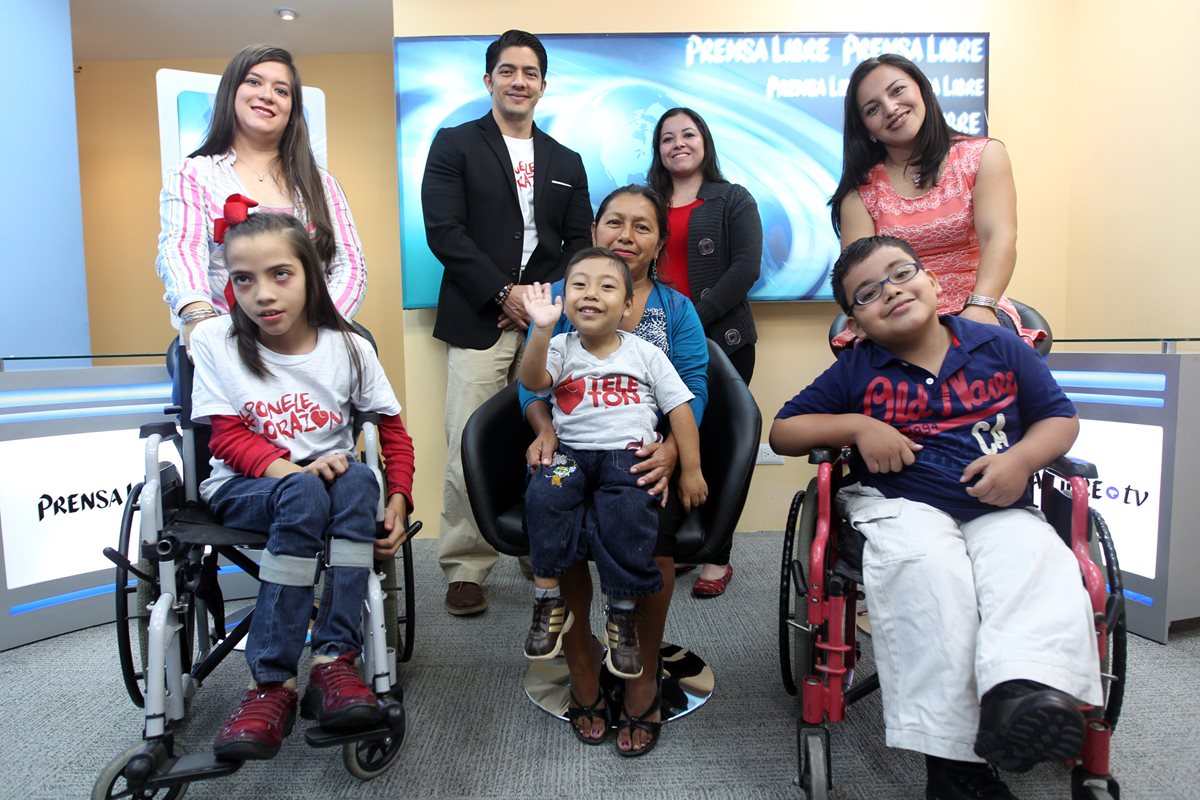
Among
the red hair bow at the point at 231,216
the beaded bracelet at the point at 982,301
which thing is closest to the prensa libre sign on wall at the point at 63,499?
the red hair bow at the point at 231,216

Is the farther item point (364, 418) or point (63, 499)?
point (63, 499)

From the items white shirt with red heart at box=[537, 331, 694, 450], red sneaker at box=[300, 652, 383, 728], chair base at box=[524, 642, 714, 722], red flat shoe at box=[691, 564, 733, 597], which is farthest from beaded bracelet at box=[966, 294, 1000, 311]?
red sneaker at box=[300, 652, 383, 728]

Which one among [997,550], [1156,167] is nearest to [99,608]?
[997,550]

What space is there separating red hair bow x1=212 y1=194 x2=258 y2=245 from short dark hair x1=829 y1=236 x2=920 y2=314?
133cm

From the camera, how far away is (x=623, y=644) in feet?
4.62

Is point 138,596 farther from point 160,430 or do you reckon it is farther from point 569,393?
point 569,393

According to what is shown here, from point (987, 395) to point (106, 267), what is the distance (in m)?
5.59

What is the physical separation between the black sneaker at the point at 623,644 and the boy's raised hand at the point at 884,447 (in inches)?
22.2

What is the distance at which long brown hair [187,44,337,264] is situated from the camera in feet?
6.07

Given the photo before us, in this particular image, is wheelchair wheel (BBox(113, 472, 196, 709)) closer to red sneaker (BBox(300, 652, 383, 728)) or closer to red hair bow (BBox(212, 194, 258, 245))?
Answer: red sneaker (BBox(300, 652, 383, 728))

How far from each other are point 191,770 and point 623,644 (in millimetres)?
785

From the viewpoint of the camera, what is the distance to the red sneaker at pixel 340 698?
121 cm

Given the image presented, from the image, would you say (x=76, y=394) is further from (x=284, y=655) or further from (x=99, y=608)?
(x=284, y=655)

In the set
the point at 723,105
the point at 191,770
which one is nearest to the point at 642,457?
the point at 191,770
